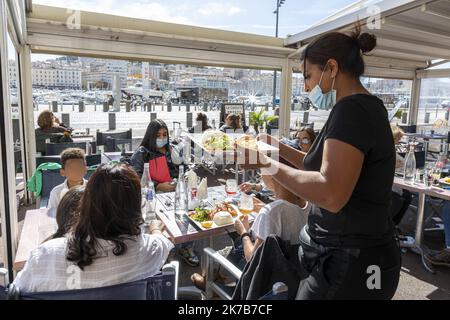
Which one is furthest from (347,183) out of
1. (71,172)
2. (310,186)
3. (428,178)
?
(428,178)

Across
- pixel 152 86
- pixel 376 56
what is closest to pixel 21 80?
pixel 376 56

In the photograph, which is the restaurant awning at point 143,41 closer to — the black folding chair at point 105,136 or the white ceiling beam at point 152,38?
the white ceiling beam at point 152,38

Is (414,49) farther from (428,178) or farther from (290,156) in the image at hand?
(290,156)

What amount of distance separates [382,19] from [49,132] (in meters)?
5.60

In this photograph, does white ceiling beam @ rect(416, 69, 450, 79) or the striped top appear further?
white ceiling beam @ rect(416, 69, 450, 79)

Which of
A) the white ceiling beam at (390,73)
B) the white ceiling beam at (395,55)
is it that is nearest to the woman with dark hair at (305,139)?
the white ceiling beam at (395,55)

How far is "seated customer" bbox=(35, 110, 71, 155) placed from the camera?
537 cm

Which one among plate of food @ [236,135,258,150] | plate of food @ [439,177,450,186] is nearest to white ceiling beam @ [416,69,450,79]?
plate of food @ [439,177,450,186]

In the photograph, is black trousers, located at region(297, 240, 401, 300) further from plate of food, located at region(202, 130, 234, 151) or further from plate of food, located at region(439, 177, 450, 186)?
plate of food, located at region(439, 177, 450, 186)

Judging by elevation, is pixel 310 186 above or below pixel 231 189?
above

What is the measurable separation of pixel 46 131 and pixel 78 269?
4.99 metres

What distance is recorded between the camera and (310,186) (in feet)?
3.60

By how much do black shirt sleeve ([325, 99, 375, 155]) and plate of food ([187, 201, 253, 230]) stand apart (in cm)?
132

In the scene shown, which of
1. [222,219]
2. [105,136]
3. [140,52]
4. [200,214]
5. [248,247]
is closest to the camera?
[248,247]
